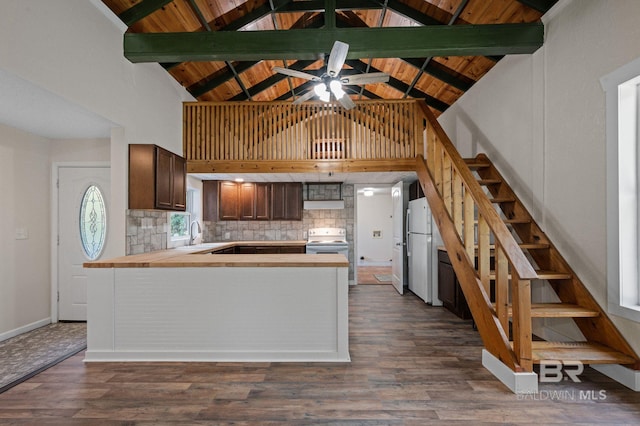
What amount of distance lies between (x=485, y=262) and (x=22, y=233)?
501 centimetres

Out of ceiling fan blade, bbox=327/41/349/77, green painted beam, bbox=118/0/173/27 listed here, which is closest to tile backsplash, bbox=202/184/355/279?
ceiling fan blade, bbox=327/41/349/77

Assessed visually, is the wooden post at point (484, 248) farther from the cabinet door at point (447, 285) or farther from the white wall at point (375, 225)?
the white wall at point (375, 225)

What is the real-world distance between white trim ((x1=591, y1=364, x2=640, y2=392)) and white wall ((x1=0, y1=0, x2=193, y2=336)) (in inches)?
184

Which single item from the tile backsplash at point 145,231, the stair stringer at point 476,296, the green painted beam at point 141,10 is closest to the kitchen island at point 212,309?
the tile backsplash at point 145,231

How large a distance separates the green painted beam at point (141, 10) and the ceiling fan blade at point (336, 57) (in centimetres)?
189

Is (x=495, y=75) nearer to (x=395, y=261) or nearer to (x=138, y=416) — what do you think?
(x=395, y=261)

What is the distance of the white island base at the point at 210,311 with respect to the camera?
121 inches

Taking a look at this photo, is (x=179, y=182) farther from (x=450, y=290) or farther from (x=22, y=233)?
(x=450, y=290)

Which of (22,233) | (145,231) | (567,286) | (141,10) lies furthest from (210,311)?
(567,286)

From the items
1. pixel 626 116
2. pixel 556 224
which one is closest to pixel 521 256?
pixel 556 224

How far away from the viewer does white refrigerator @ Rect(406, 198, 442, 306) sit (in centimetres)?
514

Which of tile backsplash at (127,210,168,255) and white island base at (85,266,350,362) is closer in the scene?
white island base at (85,266,350,362)

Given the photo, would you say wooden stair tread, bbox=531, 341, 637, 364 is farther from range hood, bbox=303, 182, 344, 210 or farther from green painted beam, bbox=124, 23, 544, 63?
range hood, bbox=303, 182, 344, 210

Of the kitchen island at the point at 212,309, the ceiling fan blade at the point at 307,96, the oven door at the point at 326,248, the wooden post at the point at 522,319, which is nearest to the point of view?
the wooden post at the point at 522,319
